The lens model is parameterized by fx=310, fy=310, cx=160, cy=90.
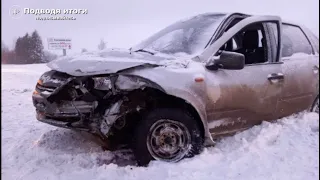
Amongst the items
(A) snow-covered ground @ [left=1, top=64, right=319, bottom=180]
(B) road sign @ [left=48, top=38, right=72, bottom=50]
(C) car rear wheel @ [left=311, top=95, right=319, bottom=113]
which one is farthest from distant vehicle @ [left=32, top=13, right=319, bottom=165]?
(B) road sign @ [left=48, top=38, right=72, bottom=50]

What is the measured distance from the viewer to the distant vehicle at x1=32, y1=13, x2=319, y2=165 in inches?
117

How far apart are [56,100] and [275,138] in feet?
7.86

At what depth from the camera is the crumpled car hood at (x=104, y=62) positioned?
2.90 m

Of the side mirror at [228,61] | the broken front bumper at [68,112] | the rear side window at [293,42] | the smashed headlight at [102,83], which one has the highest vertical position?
the rear side window at [293,42]

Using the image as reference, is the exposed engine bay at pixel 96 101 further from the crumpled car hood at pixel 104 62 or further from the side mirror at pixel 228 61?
the side mirror at pixel 228 61

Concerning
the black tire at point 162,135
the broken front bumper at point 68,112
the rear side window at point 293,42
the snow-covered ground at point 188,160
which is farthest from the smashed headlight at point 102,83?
the rear side window at point 293,42

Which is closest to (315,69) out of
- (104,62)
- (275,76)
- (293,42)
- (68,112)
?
(293,42)

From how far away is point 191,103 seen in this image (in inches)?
120

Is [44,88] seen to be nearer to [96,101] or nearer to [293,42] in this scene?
[96,101]

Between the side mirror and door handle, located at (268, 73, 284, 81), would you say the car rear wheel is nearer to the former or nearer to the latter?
door handle, located at (268, 73, 284, 81)

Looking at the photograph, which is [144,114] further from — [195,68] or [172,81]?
[195,68]

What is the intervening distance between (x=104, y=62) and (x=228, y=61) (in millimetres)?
1233

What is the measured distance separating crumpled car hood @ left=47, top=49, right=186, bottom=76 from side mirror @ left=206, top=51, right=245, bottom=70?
0.32m

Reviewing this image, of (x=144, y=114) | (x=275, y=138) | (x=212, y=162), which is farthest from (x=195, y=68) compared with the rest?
(x=275, y=138)
